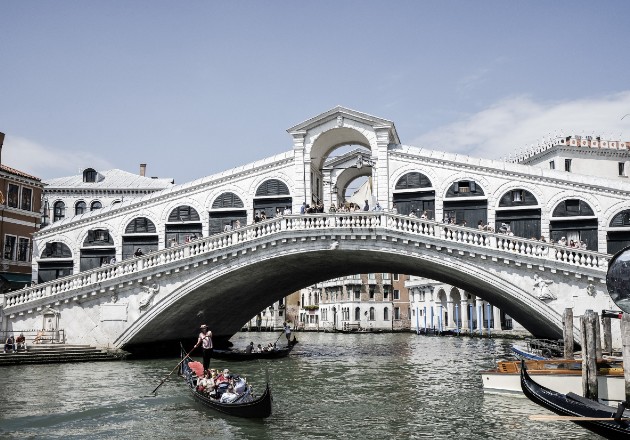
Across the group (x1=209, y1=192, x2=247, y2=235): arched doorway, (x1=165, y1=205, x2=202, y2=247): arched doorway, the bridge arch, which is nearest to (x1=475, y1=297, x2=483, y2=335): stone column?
the bridge arch

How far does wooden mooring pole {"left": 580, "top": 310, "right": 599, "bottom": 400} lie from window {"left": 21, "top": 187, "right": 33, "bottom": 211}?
25.9 m

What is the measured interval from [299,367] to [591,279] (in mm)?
10849

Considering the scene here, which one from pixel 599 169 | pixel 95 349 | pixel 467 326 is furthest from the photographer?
pixel 467 326

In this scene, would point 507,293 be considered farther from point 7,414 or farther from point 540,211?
point 7,414

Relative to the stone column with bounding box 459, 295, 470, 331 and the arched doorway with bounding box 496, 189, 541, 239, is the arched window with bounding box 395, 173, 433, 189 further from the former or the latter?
the stone column with bounding box 459, 295, 470, 331

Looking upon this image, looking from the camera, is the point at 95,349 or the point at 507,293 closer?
the point at 507,293

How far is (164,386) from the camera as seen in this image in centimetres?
1948

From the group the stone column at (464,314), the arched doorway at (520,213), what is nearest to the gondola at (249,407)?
the arched doorway at (520,213)

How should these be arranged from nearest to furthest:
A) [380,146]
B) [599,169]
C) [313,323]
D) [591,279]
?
[591,279], [380,146], [599,169], [313,323]

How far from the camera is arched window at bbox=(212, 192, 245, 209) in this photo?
29709 mm

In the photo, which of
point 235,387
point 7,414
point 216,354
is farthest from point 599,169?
point 7,414

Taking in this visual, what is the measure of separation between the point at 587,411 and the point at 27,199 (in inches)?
1103

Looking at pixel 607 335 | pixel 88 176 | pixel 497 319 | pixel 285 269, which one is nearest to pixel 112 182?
pixel 88 176

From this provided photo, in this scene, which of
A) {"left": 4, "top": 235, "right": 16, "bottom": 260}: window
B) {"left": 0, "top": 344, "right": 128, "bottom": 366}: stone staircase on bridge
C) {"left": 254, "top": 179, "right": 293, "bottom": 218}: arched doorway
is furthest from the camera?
{"left": 4, "top": 235, "right": 16, "bottom": 260}: window
